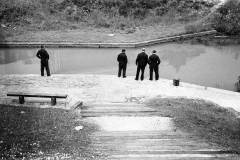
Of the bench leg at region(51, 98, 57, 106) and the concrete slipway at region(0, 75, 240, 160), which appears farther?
the bench leg at region(51, 98, 57, 106)

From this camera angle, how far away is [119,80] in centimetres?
1633

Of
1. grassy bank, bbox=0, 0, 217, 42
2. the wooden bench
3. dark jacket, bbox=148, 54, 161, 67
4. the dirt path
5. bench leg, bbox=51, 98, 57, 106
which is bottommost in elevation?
the dirt path

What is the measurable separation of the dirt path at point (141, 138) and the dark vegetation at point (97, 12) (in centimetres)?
1454

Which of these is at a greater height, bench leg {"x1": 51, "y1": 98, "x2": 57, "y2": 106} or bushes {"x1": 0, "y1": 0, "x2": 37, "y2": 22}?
bushes {"x1": 0, "y1": 0, "x2": 37, "y2": 22}

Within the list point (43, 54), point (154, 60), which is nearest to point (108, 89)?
point (154, 60)

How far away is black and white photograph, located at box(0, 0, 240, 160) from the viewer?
9.62m

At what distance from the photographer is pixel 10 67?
770 inches

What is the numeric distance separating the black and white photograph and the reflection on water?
0.17 ft

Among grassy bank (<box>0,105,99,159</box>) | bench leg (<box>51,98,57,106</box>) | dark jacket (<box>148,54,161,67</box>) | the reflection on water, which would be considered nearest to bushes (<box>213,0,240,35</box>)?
the reflection on water

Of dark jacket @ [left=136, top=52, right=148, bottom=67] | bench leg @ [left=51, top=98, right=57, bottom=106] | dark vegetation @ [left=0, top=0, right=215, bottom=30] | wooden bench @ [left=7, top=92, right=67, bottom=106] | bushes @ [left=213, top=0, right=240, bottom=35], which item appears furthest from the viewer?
dark vegetation @ [left=0, top=0, right=215, bottom=30]

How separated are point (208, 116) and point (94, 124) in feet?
11.8

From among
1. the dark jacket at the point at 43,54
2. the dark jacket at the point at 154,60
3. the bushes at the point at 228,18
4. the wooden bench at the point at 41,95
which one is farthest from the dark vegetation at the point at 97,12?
the wooden bench at the point at 41,95

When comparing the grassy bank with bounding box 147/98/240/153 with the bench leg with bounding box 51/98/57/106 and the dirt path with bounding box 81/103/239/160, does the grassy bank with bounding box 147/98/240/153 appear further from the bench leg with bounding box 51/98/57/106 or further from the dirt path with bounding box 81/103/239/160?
the bench leg with bounding box 51/98/57/106

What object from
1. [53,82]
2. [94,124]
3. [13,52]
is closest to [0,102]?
[53,82]
